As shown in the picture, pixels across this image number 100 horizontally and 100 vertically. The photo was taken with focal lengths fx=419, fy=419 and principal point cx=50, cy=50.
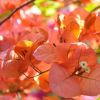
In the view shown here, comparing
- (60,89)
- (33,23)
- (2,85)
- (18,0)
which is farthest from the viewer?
(33,23)

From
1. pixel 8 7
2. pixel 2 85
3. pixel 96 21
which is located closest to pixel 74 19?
pixel 96 21

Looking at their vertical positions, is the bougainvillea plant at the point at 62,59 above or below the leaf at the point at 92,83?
above

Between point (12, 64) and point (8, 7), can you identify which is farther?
point (8, 7)

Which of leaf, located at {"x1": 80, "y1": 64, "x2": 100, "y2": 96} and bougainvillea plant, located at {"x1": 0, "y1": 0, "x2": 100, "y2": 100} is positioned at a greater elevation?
bougainvillea plant, located at {"x1": 0, "y1": 0, "x2": 100, "y2": 100}

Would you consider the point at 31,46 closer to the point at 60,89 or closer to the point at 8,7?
the point at 60,89

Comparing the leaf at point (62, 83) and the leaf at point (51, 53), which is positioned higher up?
the leaf at point (51, 53)

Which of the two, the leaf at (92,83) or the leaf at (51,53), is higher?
the leaf at (51,53)

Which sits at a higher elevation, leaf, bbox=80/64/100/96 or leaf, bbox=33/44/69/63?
leaf, bbox=33/44/69/63

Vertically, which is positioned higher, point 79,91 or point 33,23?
point 33,23

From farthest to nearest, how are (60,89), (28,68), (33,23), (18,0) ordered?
(33,23) < (18,0) < (28,68) < (60,89)

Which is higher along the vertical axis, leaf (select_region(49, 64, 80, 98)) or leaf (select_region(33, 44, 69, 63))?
leaf (select_region(33, 44, 69, 63))
